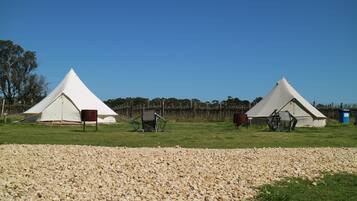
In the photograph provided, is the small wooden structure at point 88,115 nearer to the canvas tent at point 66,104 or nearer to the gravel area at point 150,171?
the canvas tent at point 66,104

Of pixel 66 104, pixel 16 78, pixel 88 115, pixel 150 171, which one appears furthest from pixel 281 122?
pixel 16 78

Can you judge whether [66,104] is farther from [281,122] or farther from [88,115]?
[281,122]

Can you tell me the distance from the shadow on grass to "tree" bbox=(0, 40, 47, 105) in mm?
57630

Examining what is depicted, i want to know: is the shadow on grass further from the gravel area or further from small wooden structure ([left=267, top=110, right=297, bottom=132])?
small wooden structure ([left=267, top=110, right=297, bottom=132])

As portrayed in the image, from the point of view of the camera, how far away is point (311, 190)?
9016 millimetres

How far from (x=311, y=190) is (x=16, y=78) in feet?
198

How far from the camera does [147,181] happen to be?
9359 millimetres

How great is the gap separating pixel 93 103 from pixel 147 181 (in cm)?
2311

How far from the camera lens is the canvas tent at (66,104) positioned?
30266mm

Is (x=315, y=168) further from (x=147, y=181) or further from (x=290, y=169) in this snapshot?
(x=147, y=181)

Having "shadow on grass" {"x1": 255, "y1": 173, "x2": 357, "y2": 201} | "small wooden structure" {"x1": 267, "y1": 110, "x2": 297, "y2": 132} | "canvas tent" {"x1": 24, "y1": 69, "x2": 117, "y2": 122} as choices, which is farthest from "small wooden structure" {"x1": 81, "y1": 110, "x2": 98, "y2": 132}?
"shadow on grass" {"x1": 255, "y1": 173, "x2": 357, "y2": 201}

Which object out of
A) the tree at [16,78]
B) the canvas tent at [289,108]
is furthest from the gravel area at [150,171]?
the tree at [16,78]

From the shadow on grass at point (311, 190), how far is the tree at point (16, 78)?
57630 mm

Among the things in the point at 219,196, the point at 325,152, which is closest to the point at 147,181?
the point at 219,196
